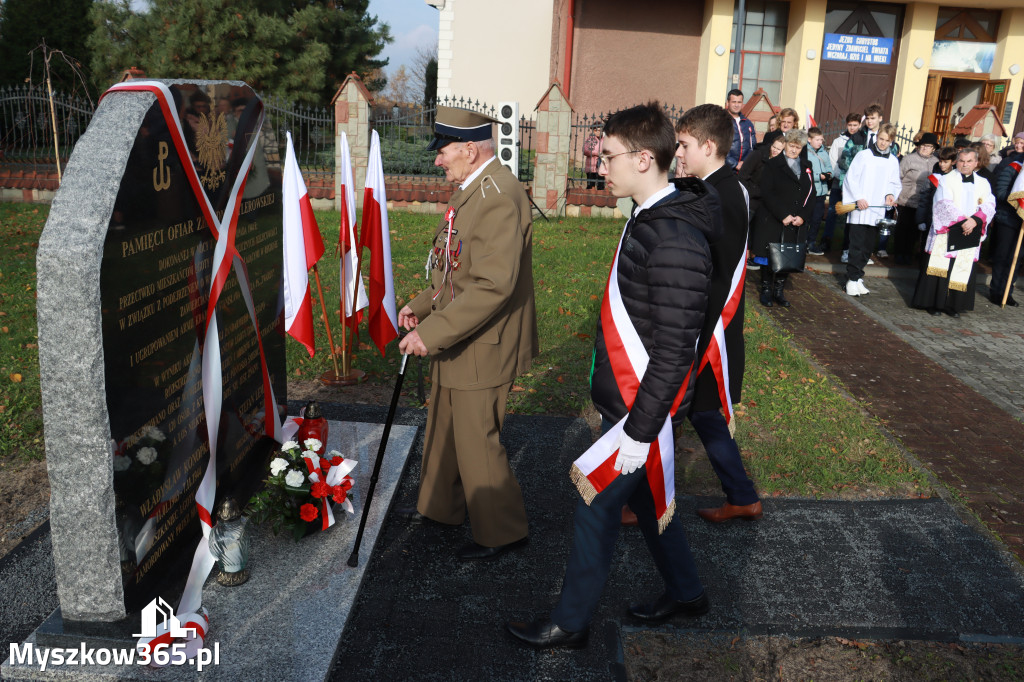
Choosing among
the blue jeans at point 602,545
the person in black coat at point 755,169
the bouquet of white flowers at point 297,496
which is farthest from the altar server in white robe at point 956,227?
the bouquet of white flowers at point 297,496

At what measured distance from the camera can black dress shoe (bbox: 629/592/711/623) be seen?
349cm

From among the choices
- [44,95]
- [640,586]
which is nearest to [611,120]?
[640,586]

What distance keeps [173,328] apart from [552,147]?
38.3 ft

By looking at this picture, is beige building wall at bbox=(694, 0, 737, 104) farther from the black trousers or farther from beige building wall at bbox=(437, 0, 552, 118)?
the black trousers

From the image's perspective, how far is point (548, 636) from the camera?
10.7 ft

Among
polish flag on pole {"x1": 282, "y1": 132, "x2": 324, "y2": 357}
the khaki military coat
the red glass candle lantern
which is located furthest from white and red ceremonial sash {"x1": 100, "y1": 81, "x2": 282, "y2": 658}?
polish flag on pole {"x1": 282, "y1": 132, "x2": 324, "y2": 357}

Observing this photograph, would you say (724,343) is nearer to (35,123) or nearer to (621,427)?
(621,427)

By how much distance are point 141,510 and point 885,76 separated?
74.0 ft

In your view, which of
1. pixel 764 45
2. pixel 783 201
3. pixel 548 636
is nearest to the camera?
pixel 548 636

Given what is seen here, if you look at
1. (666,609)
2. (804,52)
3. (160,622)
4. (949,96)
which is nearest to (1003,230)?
(666,609)

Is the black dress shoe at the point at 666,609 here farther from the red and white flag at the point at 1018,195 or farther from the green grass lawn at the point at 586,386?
the red and white flag at the point at 1018,195

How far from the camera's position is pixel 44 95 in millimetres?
15148

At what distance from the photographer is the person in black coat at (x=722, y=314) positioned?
3.97 meters

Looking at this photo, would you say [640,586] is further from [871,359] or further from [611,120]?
[871,359]
